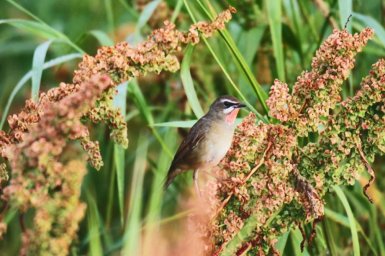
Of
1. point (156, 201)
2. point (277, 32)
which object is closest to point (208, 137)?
point (156, 201)

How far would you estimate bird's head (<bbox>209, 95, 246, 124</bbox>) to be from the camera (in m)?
3.15

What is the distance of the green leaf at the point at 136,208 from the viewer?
9.63 ft

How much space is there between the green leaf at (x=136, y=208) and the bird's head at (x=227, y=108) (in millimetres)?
432

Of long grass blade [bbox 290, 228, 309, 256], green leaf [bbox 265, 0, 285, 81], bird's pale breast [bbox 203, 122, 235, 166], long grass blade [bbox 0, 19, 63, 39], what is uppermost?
long grass blade [bbox 0, 19, 63, 39]

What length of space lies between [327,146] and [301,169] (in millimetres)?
100

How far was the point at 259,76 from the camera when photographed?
436cm

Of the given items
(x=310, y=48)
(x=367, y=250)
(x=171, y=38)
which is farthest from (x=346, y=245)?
(x=171, y=38)

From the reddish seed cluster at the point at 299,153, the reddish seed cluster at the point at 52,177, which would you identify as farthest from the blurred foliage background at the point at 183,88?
the reddish seed cluster at the point at 52,177

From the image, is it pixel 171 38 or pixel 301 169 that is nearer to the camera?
pixel 171 38

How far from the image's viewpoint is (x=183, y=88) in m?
4.38

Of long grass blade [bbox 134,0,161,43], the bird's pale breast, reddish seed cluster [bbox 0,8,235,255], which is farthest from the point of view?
long grass blade [bbox 134,0,161,43]

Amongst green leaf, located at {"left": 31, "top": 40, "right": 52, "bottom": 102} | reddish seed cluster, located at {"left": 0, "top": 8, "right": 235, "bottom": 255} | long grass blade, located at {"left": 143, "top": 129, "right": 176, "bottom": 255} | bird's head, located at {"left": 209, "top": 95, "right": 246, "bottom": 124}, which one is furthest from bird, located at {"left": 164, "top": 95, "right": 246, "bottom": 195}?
reddish seed cluster, located at {"left": 0, "top": 8, "right": 235, "bottom": 255}

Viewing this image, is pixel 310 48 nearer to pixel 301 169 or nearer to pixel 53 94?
pixel 301 169

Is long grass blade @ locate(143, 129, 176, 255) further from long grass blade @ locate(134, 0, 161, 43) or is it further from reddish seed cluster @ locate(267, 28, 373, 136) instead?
reddish seed cluster @ locate(267, 28, 373, 136)
